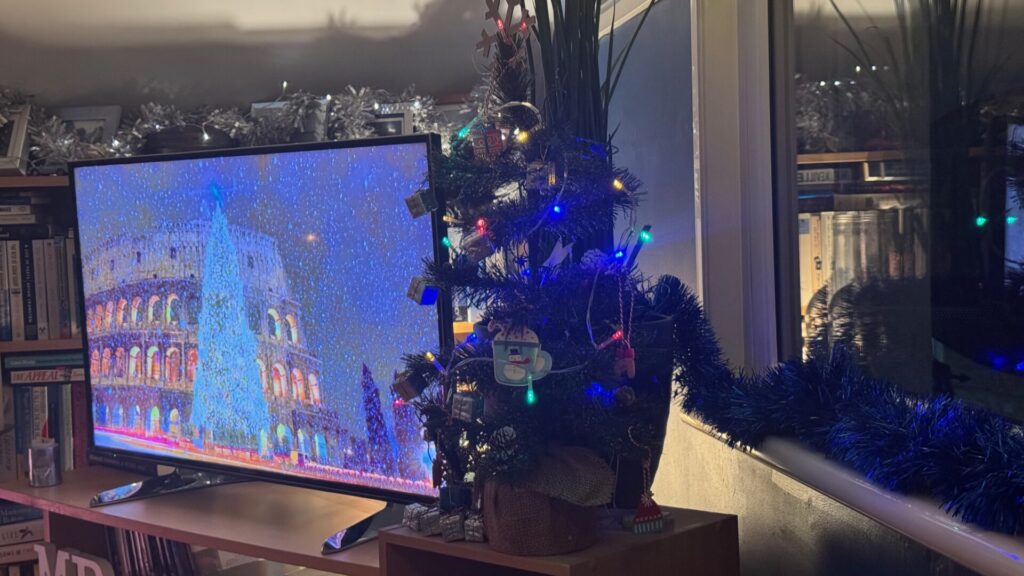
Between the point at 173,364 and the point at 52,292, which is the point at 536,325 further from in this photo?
the point at 52,292

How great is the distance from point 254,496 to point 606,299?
43.7 inches

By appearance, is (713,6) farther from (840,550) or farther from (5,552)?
(5,552)

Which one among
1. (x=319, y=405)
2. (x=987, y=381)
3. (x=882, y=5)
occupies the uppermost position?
(x=882, y=5)

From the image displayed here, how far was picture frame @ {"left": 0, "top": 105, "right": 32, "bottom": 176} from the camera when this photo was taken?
243 centimetres

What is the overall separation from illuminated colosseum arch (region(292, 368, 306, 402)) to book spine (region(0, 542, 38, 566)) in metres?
1.21

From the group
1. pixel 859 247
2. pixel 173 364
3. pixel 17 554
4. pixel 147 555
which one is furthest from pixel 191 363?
pixel 859 247

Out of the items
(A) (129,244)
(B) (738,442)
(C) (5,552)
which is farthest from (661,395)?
(C) (5,552)

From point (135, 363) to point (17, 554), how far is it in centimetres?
84

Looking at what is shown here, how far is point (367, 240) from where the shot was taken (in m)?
1.64

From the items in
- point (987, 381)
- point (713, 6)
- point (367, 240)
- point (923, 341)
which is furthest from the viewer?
point (367, 240)

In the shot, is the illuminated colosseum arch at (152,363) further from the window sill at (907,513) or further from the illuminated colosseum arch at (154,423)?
the window sill at (907,513)

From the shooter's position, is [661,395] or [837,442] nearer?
[837,442]

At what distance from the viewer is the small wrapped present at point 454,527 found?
46.2 inches

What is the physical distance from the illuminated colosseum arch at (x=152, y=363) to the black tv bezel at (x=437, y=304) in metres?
0.19
